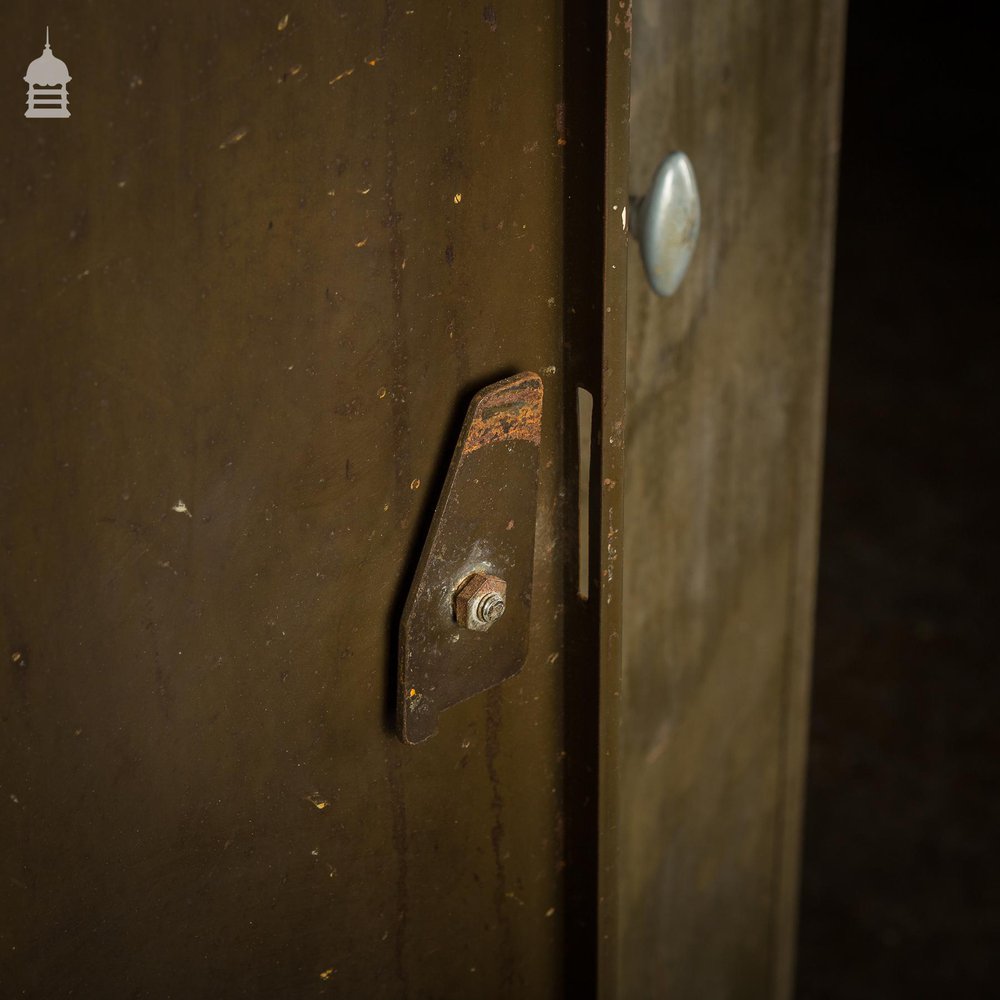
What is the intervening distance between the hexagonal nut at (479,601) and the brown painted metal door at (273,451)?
0.13 feet

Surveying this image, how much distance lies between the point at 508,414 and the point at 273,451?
0.16 metres

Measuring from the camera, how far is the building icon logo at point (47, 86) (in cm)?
49

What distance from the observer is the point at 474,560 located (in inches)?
28.6

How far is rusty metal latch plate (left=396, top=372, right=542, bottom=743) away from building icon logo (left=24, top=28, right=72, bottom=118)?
281 millimetres

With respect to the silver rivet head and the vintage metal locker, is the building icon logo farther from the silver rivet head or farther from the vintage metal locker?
the silver rivet head

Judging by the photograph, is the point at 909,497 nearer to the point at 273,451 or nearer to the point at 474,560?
the point at 474,560

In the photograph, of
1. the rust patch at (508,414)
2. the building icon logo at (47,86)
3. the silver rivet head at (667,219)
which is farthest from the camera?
the silver rivet head at (667,219)

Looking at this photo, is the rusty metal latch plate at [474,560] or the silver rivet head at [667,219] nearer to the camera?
the rusty metal latch plate at [474,560]

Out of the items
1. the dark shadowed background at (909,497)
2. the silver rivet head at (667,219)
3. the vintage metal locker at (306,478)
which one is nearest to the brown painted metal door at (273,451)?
A: the vintage metal locker at (306,478)

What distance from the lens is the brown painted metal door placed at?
535 millimetres

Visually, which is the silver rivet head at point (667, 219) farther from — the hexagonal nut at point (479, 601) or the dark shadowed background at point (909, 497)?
the dark shadowed background at point (909, 497)

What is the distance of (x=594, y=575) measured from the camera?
777 mm

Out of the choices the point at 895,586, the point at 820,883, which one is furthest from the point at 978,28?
the point at 820,883

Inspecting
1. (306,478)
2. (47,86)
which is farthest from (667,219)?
(47,86)
